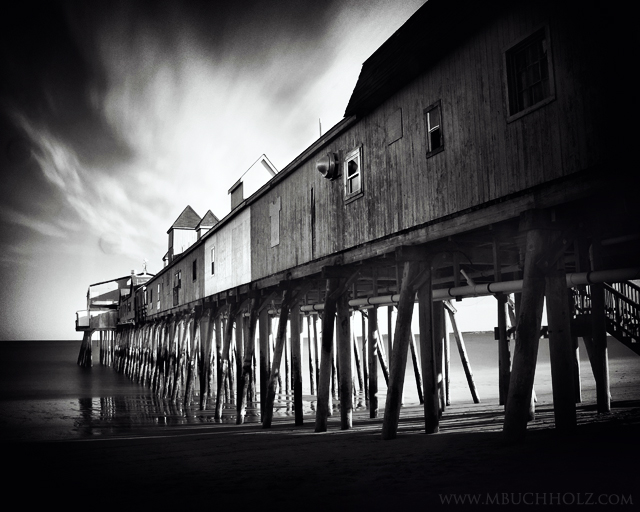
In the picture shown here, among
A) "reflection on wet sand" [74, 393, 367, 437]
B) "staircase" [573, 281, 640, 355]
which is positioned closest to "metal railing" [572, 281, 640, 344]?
"staircase" [573, 281, 640, 355]

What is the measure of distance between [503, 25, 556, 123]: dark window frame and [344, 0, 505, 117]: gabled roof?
69 cm

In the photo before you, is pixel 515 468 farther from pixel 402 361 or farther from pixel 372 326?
pixel 372 326

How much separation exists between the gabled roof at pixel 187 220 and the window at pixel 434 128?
31.6 metres

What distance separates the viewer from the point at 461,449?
6.86 m

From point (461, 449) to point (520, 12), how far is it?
17.8 feet

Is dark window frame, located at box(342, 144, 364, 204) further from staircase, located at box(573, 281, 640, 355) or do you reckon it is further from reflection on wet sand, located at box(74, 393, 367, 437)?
reflection on wet sand, located at box(74, 393, 367, 437)

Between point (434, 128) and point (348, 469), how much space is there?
5142 mm

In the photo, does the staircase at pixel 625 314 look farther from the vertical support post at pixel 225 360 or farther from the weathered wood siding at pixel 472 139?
the vertical support post at pixel 225 360

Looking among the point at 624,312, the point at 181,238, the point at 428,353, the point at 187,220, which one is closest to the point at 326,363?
the point at 428,353

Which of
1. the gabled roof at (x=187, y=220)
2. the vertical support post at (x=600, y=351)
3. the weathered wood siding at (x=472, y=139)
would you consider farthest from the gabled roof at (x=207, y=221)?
the vertical support post at (x=600, y=351)

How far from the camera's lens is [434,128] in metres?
8.85

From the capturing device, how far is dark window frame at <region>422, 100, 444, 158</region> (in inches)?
342

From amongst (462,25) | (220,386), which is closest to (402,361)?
(462,25)

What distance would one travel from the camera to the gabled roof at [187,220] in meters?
39.0
